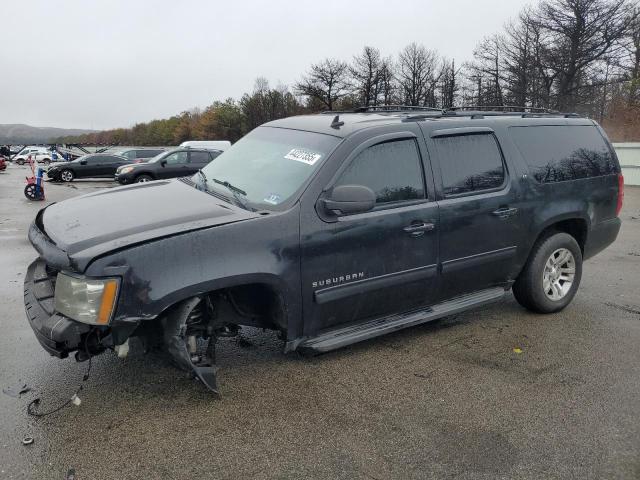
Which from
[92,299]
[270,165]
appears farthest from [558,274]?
[92,299]

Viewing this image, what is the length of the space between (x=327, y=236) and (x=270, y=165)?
85 centimetres

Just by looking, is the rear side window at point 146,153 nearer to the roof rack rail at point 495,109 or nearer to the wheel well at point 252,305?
the roof rack rail at point 495,109

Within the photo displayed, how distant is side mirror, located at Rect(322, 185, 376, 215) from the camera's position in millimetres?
3496

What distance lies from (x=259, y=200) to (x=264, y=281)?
0.63m

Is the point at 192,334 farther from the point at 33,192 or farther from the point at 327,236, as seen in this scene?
the point at 33,192

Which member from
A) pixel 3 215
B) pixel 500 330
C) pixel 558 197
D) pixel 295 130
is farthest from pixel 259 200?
pixel 3 215

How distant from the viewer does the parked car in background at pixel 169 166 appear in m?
18.7

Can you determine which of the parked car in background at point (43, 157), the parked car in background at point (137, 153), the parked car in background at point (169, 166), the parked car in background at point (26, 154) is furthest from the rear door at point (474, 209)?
the parked car in background at point (26, 154)

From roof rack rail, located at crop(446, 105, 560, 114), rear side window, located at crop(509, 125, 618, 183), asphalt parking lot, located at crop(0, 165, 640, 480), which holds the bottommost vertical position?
asphalt parking lot, located at crop(0, 165, 640, 480)

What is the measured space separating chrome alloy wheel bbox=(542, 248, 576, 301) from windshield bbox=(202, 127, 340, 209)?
2.57 m

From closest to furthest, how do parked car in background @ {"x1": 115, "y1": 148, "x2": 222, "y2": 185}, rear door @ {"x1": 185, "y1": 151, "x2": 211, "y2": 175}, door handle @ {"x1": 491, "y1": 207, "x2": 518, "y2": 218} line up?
door handle @ {"x1": 491, "y1": 207, "x2": 518, "y2": 218}, parked car in background @ {"x1": 115, "y1": 148, "x2": 222, "y2": 185}, rear door @ {"x1": 185, "y1": 151, "x2": 211, "y2": 175}

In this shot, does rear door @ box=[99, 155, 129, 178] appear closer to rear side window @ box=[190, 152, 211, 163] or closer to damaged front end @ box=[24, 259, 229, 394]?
rear side window @ box=[190, 152, 211, 163]

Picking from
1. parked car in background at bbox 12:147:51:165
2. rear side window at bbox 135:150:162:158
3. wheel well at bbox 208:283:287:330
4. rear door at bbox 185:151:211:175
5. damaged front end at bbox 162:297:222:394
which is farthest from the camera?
parked car in background at bbox 12:147:51:165

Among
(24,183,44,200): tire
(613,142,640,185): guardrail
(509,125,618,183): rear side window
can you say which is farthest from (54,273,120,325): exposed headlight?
(613,142,640,185): guardrail
